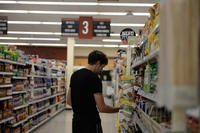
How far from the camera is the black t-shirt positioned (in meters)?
3.04

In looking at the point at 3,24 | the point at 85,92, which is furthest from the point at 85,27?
the point at 85,92

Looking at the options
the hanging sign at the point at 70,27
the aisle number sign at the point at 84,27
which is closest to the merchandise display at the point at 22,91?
the hanging sign at the point at 70,27

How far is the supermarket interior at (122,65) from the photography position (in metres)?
0.90

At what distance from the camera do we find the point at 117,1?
29.3 feet

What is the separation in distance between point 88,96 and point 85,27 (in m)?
7.72

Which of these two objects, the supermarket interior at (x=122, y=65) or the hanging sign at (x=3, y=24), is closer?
the supermarket interior at (x=122, y=65)

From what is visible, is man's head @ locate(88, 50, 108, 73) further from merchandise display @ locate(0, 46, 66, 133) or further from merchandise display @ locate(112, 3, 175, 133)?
merchandise display @ locate(0, 46, 66, 133)

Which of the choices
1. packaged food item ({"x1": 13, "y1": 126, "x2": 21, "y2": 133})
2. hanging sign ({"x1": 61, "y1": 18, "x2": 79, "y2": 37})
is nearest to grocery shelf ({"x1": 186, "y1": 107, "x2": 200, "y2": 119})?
packaged food item ({"x1": 13, "y1": 126, "x2": 21, "y2": 133})

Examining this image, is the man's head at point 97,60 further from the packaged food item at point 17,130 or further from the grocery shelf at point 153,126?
the packaged food item at point 17,130

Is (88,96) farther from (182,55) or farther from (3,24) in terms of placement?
(3,24)

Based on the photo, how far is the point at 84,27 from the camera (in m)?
10.6

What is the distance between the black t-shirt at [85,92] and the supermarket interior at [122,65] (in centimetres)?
57

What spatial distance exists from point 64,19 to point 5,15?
2608 mm

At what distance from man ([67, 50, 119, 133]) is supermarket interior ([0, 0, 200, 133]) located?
520 millimetres
